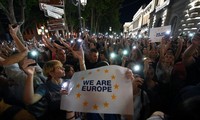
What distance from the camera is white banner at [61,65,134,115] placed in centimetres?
286

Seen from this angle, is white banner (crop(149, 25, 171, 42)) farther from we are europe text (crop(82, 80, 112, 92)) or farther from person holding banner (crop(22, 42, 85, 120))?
we are europe text (crop(82, 80, 112, 92))

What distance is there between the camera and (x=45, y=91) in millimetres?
3145

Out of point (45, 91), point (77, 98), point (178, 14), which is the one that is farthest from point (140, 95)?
point (178, 14)

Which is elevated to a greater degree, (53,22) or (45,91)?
(53,22)

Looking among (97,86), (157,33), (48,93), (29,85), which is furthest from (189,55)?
(157,33)

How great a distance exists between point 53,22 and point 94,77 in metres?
6.52

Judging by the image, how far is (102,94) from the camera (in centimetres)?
296

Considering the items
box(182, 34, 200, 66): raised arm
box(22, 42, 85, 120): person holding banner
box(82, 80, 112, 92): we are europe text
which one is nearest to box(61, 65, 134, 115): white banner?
box(82, 80, 112, 92): we are europe text

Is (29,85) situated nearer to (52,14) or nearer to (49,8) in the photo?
(49,8)

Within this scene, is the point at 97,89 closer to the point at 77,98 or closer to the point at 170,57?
the point at 77,98

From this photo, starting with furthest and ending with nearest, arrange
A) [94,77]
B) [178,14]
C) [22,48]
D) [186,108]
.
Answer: [178,14] < [22,48] < [94,77] < [186,108]

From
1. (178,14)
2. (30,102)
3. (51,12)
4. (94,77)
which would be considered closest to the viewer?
(30,102)

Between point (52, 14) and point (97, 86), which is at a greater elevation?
point (52, 14)

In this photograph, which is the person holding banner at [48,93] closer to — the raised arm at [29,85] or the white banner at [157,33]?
the raised arm at [29,85]
